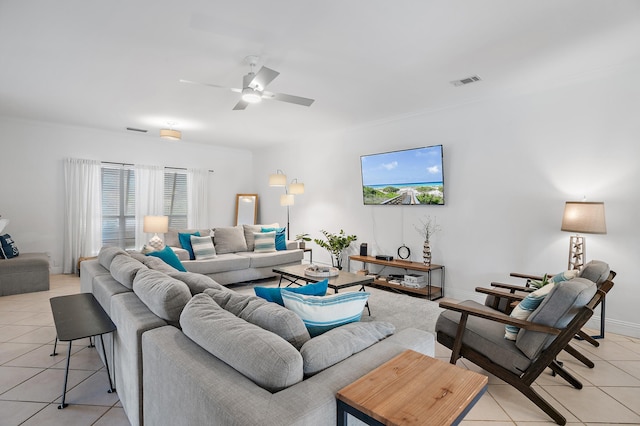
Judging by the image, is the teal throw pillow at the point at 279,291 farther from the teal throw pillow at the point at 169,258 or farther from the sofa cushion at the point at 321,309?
the teal throw pillow at the point at 169,258

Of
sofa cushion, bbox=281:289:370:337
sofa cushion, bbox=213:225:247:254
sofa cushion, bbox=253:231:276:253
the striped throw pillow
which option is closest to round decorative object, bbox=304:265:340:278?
sofa cushion, bbox=253:231:276:253

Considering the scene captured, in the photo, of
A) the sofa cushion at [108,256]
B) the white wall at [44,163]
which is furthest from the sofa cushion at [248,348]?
the white wall at [44,163]

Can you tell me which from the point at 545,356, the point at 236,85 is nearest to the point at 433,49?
the point at 236,85

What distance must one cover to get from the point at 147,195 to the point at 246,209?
209cm

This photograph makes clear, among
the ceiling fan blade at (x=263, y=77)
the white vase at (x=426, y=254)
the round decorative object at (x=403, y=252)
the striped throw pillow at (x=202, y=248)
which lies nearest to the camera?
the ceiling fan blade at (x=263, y=77)

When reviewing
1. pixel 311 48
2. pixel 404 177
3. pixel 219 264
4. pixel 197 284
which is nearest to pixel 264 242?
pixel 219 264

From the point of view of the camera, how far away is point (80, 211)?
5.89m

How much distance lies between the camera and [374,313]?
12.6ft

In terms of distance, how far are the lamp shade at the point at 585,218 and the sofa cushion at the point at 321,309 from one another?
2759 mm

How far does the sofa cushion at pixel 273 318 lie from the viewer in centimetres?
137

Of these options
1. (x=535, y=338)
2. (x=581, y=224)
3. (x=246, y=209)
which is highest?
(x=246, y=209)

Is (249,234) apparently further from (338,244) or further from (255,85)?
(255,85)

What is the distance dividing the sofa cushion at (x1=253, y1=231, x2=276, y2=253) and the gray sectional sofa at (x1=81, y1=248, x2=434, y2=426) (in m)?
3.49

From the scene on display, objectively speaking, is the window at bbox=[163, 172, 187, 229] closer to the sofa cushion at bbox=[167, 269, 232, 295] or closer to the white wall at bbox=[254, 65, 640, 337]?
the white wall at bbox=[254, 65, 640, 337]
